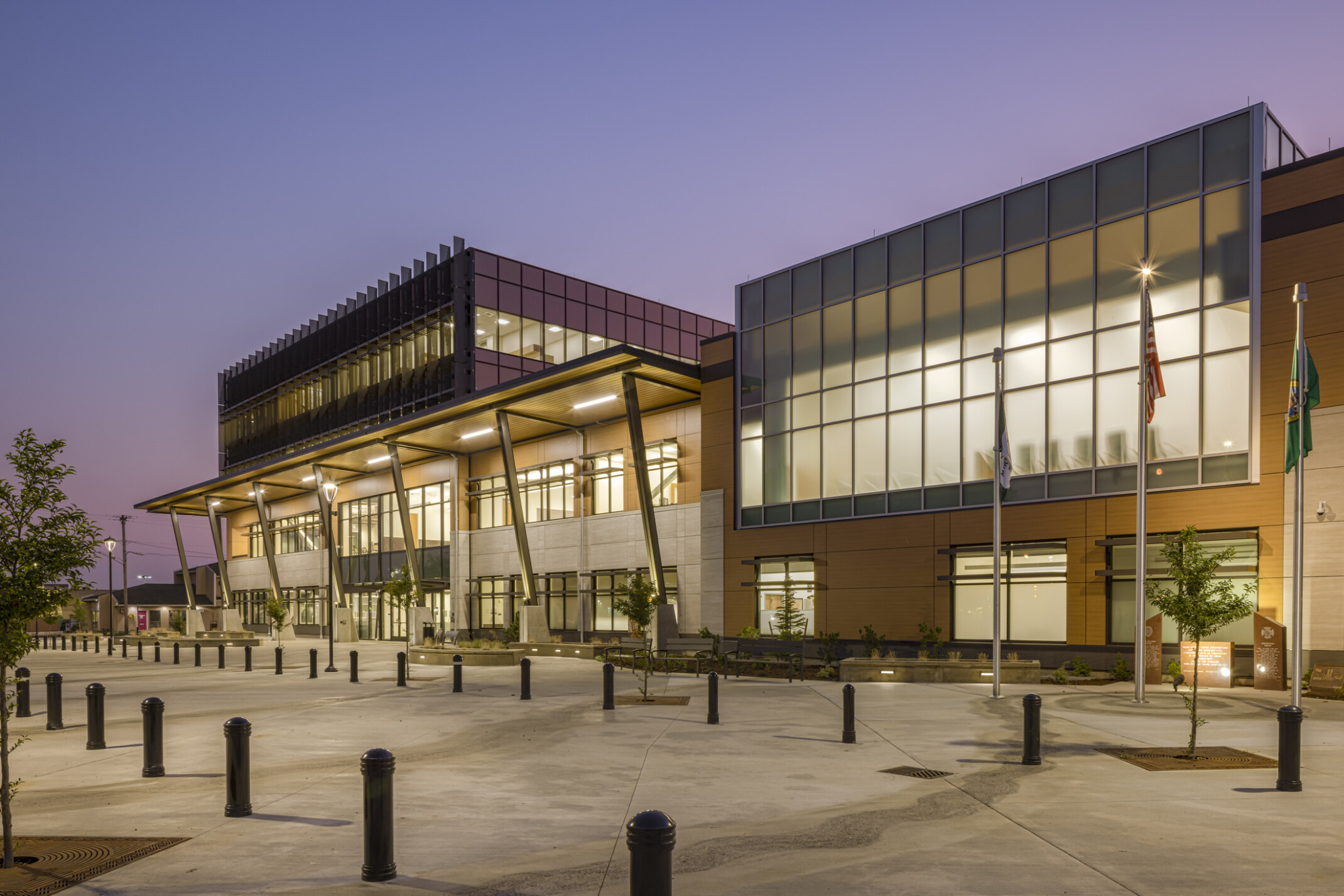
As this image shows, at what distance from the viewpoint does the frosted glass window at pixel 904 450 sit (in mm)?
33750

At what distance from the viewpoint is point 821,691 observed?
24.5m

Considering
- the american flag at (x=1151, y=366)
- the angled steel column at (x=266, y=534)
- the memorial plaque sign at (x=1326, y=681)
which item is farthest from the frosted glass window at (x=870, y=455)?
the angled steel column at (x=266, y=534)

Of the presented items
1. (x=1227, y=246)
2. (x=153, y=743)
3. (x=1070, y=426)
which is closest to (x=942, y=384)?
(x=1070, y=426)

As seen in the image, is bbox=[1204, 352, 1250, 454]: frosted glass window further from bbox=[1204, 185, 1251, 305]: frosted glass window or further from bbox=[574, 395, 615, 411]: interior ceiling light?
bbox=[574, 395, 615, 411]: interior ceiling light

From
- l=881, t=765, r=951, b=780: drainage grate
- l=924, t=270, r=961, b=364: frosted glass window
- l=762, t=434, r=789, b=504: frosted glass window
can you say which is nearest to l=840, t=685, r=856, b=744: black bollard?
l=881, t=765, r=951, b=780: drainage grate

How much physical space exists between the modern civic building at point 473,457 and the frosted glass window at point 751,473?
1.62 metres

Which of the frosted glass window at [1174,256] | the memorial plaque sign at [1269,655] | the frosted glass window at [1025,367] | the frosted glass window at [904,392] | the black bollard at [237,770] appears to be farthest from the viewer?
the frosted glass window at [904,392]

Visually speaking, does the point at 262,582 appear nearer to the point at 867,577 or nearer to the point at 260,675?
the point at 260,675

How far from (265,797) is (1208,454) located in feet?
80.5

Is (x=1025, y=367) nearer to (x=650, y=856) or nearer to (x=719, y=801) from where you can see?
(x=719, y=801)

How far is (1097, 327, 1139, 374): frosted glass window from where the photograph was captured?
92.8 ft

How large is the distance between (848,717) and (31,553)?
11.2 m

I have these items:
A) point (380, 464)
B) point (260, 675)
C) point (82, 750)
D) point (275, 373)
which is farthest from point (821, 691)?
point (275, 373)

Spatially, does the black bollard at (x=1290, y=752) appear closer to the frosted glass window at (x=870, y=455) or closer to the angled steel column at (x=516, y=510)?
the frosted glass window at (x=870, y=455)
